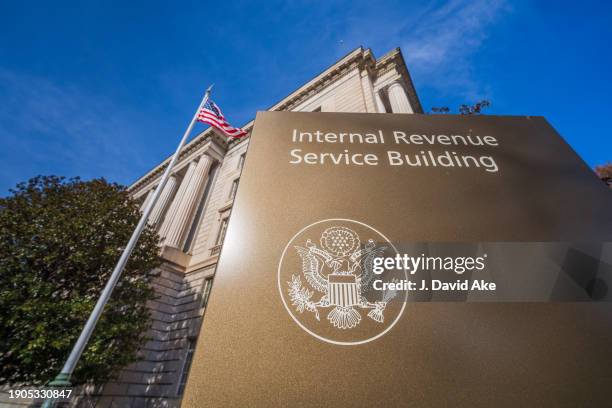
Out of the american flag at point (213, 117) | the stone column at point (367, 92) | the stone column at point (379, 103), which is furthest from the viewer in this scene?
the stone column at point (379, 103)

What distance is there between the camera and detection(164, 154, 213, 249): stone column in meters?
15.8

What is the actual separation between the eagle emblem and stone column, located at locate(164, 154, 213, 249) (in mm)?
15752

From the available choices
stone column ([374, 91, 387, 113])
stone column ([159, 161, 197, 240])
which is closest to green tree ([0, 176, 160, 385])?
stone column ([159, 161, 197, 240])

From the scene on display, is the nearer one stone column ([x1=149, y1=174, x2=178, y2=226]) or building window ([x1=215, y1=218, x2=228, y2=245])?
building window ([x1=215, y1=218, x2=228, y2=245])

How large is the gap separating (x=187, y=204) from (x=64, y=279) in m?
9.62

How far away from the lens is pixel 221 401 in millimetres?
1431

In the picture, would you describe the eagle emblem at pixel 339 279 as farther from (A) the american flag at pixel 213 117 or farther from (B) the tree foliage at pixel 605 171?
(B) the tree foliage at pixel 605 171

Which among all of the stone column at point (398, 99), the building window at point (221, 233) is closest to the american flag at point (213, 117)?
the building window at point (221, 233)

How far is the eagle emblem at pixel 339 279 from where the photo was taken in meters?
1.74

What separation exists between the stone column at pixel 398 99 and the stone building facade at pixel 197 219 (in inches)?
2.5

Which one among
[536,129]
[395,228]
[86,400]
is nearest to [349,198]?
[395,228]

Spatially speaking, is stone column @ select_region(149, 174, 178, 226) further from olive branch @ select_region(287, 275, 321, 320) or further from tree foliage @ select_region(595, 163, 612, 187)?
tree foliage @ select_region(595, 163, 612, 187)

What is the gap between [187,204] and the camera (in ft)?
57.7

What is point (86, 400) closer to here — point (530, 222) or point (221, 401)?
point (221, 401)
